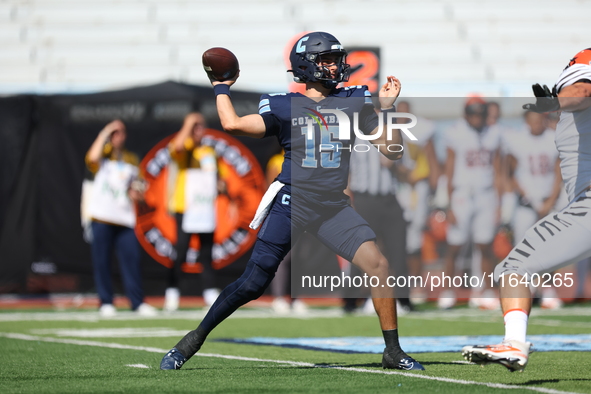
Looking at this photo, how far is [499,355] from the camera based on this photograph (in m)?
4.04

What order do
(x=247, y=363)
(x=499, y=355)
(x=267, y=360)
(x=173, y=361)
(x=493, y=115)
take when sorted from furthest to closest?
(x=493, y=115), (x=267, y=360), (x=247, y=363), (x=173, y=361), (x=499, y=355)

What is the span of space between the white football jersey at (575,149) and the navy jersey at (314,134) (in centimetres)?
107

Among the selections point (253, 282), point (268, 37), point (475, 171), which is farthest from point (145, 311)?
point (268, 37)

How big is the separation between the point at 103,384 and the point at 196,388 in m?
0.50

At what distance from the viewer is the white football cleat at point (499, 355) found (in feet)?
13.3

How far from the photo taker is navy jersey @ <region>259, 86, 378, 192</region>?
5074mm

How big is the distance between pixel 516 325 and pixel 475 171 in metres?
5.59

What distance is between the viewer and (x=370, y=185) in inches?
389

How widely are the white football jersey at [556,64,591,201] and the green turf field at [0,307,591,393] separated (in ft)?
3.15

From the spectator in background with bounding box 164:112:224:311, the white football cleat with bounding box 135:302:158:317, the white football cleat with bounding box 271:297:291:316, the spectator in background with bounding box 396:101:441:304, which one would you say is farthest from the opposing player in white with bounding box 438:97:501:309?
the white football cleat with bounding box 135:302:158:317

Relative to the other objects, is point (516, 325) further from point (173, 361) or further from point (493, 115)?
point (493, 115)

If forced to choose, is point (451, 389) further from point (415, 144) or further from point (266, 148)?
point (266, 148)

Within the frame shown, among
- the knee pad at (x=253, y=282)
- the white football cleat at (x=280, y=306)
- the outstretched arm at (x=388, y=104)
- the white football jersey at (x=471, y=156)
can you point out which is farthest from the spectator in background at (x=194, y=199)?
the outstretched arm at (x=388, y=104)

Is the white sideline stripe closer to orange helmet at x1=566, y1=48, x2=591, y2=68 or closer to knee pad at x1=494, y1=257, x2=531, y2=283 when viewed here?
knee pad at x1=494, y1=257, x2=531, y2=283
